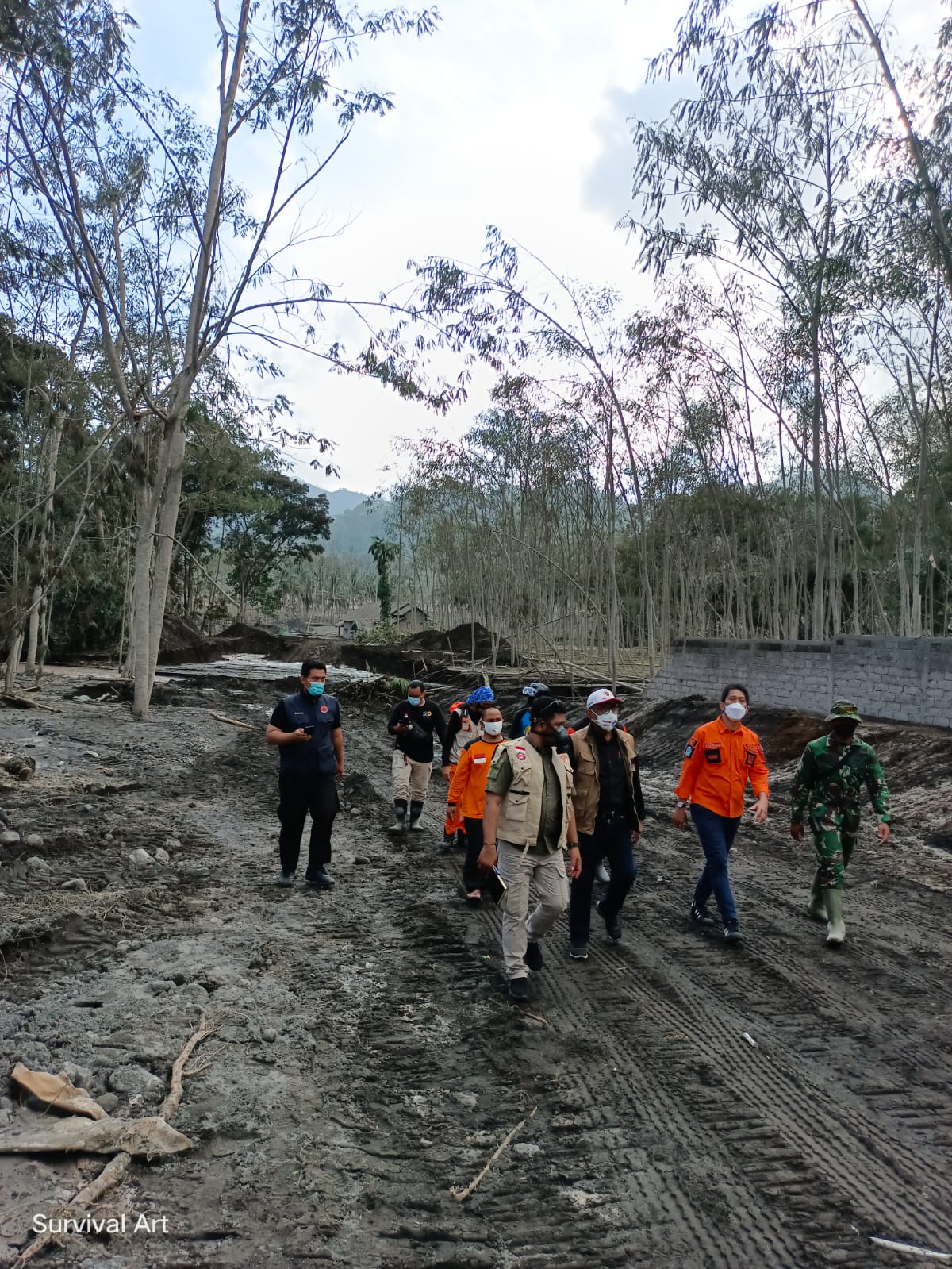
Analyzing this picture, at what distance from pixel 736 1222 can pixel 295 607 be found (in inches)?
4610

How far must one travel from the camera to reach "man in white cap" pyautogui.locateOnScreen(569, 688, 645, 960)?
570cm

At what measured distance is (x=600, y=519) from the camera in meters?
36.8

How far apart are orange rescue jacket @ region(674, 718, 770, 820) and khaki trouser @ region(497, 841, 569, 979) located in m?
1.39

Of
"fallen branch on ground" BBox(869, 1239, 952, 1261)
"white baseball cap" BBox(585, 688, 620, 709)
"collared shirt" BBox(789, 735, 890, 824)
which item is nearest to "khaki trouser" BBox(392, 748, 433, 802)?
"white baseball cap" BBox(585, 688, 620, 709)

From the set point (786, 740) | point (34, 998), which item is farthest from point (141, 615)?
point (34, 998)

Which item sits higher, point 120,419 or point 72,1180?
point 120,419

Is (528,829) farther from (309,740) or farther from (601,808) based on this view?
(309,740)

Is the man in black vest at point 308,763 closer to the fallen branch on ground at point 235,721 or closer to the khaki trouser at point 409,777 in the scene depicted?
the khaki trouser at point 409,777

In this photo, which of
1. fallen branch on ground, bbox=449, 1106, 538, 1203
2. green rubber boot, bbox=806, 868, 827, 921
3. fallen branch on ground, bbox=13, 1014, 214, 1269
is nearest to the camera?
fallen branch on ground, bbox=13, 1014, 214, 1269

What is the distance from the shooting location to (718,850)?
6.06 m

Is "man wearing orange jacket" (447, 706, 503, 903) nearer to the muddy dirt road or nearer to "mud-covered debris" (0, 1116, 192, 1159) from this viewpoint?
the muddy dirt road

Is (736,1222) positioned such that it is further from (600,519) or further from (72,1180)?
(600,519)

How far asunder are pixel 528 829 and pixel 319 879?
2.72 m

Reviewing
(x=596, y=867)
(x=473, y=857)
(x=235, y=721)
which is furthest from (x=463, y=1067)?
(x=235, y=721)
